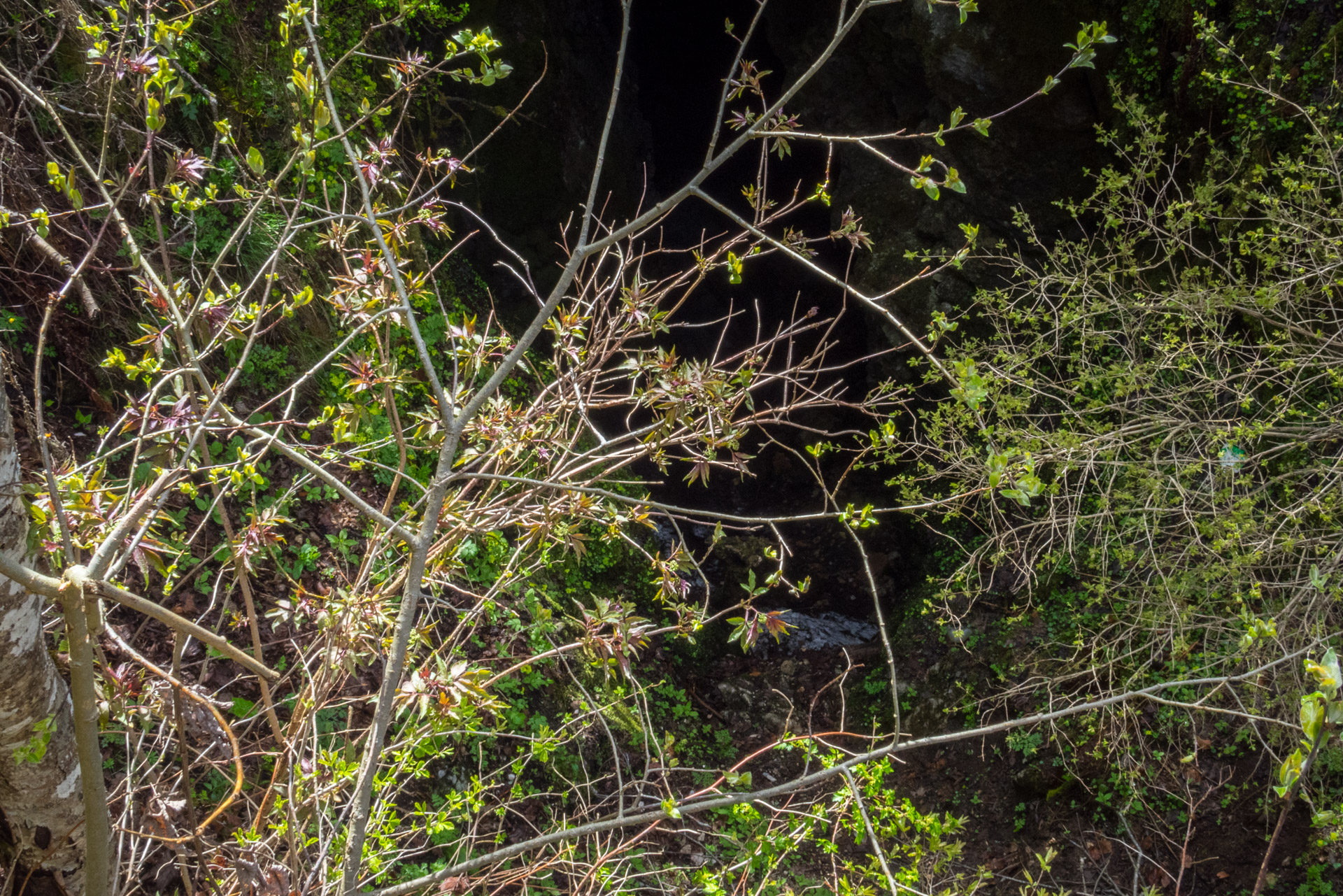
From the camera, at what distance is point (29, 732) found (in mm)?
1449

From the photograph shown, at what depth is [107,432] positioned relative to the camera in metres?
1.82

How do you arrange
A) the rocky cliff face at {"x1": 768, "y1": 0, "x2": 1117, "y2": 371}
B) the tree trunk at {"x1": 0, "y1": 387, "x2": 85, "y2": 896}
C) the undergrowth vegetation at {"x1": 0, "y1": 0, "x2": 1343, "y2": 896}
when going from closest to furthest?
the tree trunk at {"x1": 0, "y1": 387, "x2": 85, "y2": 896}
the undergrowth vegetation at {"x1": 0, "y1": 0, "x2": 1343, "y2": 896}
the rocky cliff face at {"x1": 768, "y1": 0, "x2": 1117, "y2": 371}

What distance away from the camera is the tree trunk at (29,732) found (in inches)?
54.7

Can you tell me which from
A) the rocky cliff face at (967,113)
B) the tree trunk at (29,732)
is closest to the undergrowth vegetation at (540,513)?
the tree trunk at (29,732)

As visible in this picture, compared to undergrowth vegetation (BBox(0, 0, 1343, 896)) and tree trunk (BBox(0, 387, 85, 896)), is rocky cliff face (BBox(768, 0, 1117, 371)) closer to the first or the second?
undergrowth vegetation (BBox(0, 0, 1343, 896))

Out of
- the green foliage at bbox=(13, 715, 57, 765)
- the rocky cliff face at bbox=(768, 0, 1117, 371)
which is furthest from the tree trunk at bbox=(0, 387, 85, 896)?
the rocky cliff face at bbox=(768, 0, 1117, 371)

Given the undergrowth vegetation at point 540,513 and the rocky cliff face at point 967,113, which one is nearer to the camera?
the undergrowth vegetation at point 540,513

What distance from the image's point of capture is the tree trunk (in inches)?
54.7

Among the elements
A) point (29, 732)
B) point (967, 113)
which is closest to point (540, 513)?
point (29, 732)

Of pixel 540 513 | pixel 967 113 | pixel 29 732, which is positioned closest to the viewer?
pixel 29 732

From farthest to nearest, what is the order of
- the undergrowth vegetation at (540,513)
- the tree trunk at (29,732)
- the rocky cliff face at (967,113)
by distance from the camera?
1. the rocky cliff face at (967,113)
2. the undergrowth vegetation at (540,513)
3. the tree trunk at (29,732)

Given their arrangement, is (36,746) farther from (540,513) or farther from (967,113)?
(967,113)

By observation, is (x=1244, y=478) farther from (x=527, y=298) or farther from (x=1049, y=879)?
(x=527, y=298)

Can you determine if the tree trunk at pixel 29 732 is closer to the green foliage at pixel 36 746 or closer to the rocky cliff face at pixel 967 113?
the green foliage at pixel 36 746
